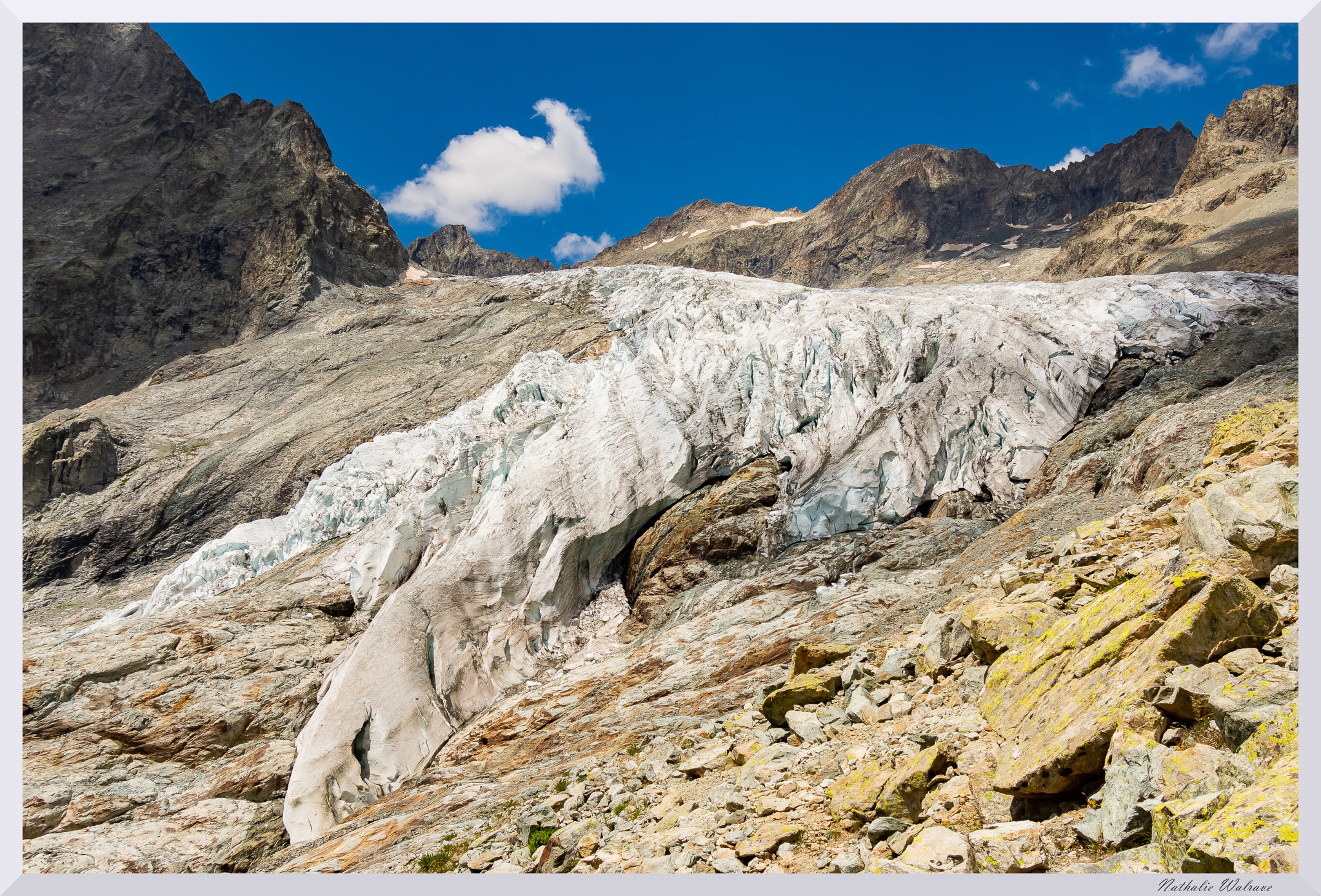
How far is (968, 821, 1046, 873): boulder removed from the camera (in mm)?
4781

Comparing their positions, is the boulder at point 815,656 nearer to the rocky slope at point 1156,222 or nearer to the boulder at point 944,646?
the boulder at point 944,646

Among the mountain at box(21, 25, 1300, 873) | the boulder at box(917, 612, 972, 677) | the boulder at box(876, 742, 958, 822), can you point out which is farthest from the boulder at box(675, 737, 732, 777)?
the boulder at box(876, 742, 958, 822)

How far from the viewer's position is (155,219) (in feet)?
218

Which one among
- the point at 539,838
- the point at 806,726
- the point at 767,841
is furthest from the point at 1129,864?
the point at 539,838

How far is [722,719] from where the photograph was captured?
10969 mm

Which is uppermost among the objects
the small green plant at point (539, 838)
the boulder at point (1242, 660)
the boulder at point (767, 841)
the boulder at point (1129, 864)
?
the boulder at point (1242, 660)

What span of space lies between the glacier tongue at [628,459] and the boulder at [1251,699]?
601 inches

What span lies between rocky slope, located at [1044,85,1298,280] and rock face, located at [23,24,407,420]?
95.3 meters

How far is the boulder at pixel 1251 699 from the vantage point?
4.66 meters

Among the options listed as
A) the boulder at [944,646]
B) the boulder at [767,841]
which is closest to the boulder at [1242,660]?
the boulder at [944,646]

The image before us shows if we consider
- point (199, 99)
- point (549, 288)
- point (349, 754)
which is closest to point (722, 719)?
point (349, 754)

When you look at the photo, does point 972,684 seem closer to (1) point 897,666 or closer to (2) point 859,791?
(1) point 897,666

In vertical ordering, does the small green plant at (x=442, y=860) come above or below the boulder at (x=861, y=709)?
above

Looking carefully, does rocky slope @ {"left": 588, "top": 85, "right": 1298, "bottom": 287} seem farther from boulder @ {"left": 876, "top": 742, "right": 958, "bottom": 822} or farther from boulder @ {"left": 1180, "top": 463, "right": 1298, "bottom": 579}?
boulder @ {"left": 876, "top": 742, "right": 958, "bottom": 822}
